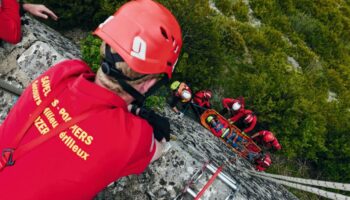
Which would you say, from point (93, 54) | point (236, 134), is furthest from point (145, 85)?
point (236, 134)

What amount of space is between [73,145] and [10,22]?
2811 mm

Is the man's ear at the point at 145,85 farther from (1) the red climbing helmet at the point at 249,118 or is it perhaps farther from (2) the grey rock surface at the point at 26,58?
(1) the red climbing helmet at the point at 249,118

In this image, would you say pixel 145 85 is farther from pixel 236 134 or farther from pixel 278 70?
pixel 278 70

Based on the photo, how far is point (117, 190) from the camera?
3.83 m

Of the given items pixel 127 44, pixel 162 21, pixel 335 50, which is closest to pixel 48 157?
pixel 127 44

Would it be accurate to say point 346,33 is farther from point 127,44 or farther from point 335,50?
point 127,44

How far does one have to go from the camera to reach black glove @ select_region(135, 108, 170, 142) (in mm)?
2994

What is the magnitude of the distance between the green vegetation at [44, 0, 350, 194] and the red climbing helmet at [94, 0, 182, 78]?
5124mm

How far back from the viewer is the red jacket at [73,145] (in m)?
2.33

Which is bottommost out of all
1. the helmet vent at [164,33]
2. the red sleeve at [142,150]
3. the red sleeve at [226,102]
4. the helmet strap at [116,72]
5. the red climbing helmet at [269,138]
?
the red climbing helmet at [269,138]

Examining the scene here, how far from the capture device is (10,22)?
4457 millimetres

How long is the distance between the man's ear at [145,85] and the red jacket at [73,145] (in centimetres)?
18

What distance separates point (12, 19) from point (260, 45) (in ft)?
29.5

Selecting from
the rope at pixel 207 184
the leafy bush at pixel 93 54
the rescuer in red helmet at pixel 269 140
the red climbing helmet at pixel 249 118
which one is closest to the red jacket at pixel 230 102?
the red climbing helmet at pixel 249 118
